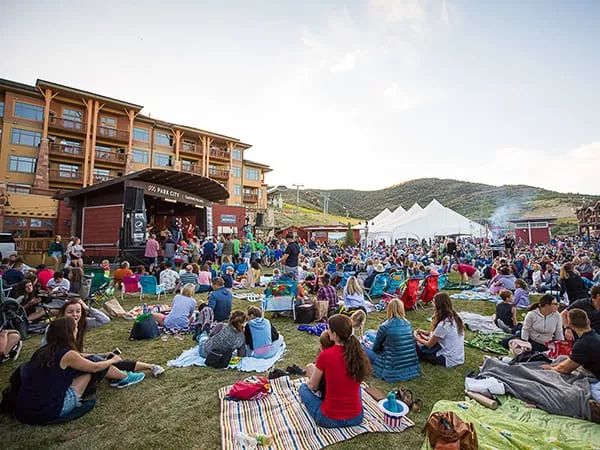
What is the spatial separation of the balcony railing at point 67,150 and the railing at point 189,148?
9.48 m

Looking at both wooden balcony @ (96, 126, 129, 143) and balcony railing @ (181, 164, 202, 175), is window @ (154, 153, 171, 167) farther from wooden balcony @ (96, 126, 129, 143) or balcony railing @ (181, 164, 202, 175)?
wooden balcony @ (96, 126, 129, 143)

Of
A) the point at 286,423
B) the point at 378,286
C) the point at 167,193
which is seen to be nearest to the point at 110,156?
the point at 167,193

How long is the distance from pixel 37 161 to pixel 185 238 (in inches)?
607

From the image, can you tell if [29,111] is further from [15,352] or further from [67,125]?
[15,352]

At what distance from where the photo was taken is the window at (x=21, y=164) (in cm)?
2387

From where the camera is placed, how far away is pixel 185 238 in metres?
19.5

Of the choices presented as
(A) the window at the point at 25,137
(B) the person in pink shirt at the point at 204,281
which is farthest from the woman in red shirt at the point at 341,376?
(A) the window at the point at 25,137

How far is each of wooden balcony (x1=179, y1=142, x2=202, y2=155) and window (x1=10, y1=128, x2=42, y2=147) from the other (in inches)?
468

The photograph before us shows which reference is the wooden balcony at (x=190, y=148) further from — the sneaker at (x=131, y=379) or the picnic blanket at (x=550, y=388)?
the picnic blanket at (x=550, y=388)

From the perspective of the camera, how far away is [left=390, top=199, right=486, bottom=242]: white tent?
3031cm

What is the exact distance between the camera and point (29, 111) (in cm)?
2491

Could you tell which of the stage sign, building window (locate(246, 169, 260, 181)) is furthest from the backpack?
building window (locate(246, 169, 260, 181))

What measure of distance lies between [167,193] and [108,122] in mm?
17936

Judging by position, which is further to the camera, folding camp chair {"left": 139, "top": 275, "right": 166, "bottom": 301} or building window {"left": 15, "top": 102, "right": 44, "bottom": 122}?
building window {"left": 15, "top": 102, "right": 44, "bottom": 122}
